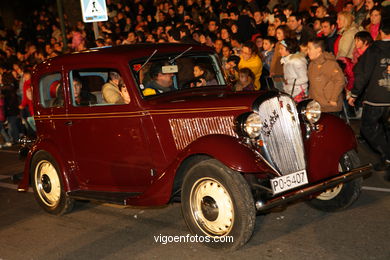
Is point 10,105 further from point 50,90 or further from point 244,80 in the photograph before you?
point 244,80

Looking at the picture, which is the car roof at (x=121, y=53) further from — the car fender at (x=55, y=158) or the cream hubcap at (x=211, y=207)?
the cream hubcap at (x=211, y=207)

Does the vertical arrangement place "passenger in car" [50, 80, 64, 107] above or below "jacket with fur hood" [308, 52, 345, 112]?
above

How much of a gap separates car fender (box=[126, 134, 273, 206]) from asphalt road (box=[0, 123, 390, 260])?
0.46m

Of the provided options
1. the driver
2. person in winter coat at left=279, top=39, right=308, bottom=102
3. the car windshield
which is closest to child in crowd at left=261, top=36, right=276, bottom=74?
person in winter coat at left=279, top=39, right=308, bottom=102

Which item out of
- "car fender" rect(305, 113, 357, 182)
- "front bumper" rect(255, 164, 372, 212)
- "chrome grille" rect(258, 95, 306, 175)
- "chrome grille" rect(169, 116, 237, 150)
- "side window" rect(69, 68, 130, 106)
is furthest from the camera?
"side window" rect(69, 68, 130, 106)

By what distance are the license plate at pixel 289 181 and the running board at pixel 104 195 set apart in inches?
63.4

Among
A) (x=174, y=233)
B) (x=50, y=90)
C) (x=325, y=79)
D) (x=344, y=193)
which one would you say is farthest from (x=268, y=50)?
(x=174, y=233)

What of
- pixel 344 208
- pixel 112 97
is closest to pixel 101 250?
pixel 112 97

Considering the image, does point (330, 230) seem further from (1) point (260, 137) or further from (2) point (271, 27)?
(2) point (271, 27)

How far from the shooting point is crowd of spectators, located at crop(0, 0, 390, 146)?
27.7 ft

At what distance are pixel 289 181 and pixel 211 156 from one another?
0.73 meters

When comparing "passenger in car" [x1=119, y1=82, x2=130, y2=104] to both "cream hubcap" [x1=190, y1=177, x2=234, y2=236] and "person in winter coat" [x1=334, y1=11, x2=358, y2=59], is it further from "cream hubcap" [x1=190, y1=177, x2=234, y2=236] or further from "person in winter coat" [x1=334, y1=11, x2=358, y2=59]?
"person in winter coat" [x1=334, y1=11, x2=358, y2=59]

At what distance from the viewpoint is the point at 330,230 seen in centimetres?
468

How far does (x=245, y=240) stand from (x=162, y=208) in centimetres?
185
